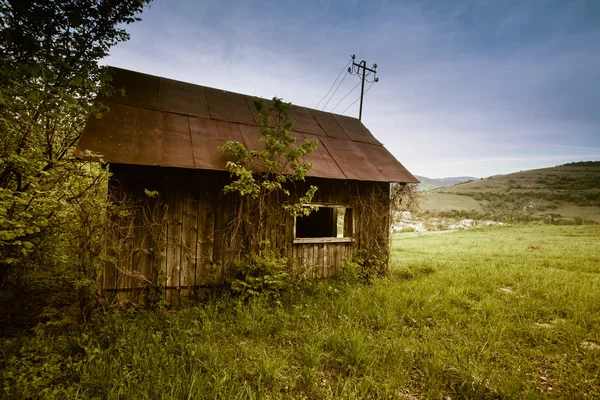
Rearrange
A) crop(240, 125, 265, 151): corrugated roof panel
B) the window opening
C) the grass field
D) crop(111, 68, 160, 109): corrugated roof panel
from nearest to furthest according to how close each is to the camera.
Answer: the grass field < crop(111, 68, 160, 109): corrugated roof panel < crop(240, 125, 265, 151): corrugated roof panel < the window opening

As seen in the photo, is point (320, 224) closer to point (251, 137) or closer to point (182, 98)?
point (251, 137)

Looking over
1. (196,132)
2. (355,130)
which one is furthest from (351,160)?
(196,132)

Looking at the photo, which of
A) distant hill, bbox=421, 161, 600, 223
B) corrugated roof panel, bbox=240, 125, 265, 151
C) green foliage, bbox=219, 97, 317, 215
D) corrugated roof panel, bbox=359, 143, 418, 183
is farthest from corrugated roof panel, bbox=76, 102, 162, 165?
distant hill, bbox=421, 161, 600, 223

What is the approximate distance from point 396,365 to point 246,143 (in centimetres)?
508

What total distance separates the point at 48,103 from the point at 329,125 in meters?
6.54

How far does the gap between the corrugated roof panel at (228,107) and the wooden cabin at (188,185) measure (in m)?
0.03

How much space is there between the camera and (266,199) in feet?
20.3

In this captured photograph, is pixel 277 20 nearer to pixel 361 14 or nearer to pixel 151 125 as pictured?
pixel 361 14

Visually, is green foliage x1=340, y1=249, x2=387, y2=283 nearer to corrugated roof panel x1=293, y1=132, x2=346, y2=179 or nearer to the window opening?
the window opening

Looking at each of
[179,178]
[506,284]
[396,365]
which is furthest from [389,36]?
[396,365]

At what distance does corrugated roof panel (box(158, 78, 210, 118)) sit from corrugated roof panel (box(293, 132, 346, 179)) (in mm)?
2508

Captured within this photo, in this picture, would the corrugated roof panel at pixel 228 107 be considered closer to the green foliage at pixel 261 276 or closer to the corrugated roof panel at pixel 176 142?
the corrugated roof panel at pixel 176 142

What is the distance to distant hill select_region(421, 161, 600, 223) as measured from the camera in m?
31.9

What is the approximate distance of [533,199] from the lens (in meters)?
39.3
